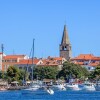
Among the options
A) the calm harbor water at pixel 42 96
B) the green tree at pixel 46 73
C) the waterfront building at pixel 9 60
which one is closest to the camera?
the calm harbor water at pixel 42 96

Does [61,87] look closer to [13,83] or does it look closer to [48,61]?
[13,83]

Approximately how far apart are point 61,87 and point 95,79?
102 ft

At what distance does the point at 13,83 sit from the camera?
436ft

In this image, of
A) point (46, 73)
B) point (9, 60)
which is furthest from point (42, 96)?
point (9, 60)

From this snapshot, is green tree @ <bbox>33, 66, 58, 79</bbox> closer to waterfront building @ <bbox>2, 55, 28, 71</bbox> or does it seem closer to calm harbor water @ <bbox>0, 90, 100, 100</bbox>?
waterfront building @ <bbox>2, 55, 28, 71</bbox>

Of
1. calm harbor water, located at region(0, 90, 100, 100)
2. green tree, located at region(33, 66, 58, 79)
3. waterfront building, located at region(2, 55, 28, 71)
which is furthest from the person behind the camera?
waterfront building, located at region(2, 55, 28, 71)

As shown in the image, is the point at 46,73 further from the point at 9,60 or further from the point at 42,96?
the point at 42,96

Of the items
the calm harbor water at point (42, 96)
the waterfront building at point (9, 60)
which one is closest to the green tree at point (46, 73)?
the waterfront building at point (9, 60)

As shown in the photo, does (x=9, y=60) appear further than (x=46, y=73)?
Yes

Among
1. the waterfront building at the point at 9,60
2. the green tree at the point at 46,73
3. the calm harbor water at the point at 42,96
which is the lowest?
the calm harbor water at the point at 42,96

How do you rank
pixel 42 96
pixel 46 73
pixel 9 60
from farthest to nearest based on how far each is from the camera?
pixel 9 60, pixel 46 73, pixel 42 96

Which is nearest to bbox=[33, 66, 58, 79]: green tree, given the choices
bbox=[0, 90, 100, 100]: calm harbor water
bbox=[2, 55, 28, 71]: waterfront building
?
bbox=[2, 55, 28, 71]: waterfront building

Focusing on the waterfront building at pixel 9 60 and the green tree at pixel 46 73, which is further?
the waterfront building at pixel 9 60

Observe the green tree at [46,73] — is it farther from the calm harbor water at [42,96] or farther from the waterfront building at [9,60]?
the calm harbor water at [42,96]
